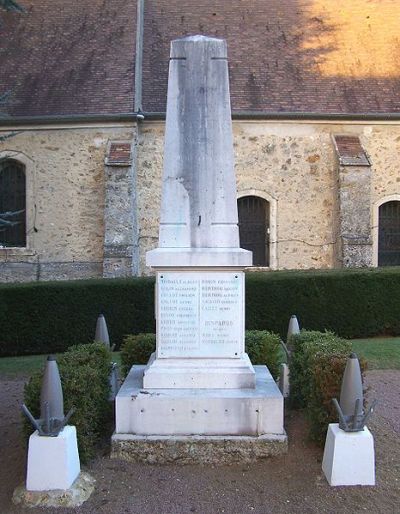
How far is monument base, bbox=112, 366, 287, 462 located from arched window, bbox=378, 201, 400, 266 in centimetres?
1190

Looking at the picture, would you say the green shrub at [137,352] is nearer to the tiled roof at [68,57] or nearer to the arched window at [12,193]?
the tiled roof at [68,57]

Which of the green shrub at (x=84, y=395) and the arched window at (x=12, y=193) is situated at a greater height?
the arched window at (x=12, y=193)

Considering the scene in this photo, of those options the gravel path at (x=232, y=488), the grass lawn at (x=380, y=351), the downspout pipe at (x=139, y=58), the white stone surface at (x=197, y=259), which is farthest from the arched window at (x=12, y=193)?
the white stone surface at (x=197, y=259)

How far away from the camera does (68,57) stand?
51.4 ft

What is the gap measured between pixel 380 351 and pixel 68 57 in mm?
11841

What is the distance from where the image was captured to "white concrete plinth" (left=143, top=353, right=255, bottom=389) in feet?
15.4

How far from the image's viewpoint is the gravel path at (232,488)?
377cm

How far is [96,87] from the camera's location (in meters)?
14.8

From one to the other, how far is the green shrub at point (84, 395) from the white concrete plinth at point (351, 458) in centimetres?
191

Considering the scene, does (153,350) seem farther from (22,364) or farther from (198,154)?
(22,364)

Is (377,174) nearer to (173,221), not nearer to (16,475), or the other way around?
(173,221)

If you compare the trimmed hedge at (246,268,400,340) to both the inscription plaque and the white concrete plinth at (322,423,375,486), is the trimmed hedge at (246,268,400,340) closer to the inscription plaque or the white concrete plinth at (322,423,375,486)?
the inscription plaque

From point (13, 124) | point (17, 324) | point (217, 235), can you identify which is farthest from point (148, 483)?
point (13, 124)

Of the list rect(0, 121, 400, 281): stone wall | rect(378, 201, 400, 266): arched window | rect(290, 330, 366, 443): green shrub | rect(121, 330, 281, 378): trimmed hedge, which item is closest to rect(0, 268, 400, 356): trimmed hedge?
rect(0, 121, 400, 281): stone wall
